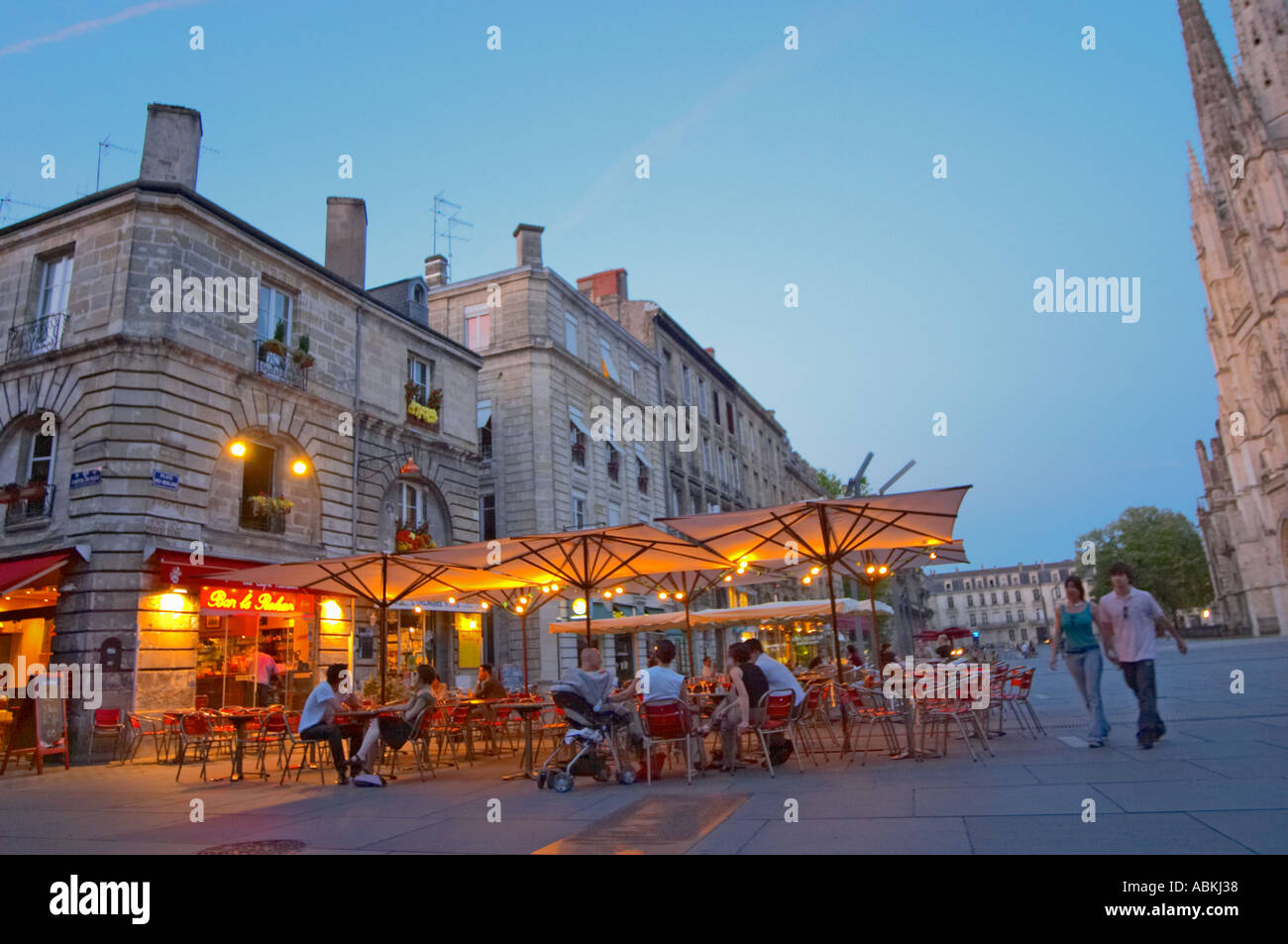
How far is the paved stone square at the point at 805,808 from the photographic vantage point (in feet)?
14.5

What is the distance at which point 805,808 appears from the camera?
228 inches

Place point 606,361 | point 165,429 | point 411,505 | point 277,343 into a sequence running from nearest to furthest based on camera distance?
point 165,429, point 277,343, point 411,505, point 606,361

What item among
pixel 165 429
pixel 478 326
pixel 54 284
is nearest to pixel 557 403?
pixel 478 326

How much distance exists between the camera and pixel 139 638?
41.5 feet

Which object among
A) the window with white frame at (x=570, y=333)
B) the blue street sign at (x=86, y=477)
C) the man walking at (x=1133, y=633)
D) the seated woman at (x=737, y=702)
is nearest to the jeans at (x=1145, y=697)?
the man walking at (x=1133, y=633)

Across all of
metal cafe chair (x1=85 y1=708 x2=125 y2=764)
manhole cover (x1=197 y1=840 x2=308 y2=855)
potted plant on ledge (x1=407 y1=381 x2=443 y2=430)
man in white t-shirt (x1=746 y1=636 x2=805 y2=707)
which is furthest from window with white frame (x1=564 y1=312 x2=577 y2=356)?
manhole cover (x1=197 y1=840 x2=308 y2=855)

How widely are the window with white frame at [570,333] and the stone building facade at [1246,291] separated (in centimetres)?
3496

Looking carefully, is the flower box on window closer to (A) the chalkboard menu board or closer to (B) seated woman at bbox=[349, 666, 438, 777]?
(A) the chalkboard menu board

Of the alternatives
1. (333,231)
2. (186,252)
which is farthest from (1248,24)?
(186,252)

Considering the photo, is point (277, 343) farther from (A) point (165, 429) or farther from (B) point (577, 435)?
(B) point (577, 435)

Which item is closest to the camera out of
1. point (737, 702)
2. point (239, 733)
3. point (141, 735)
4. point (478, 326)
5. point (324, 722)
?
point (737, 702)

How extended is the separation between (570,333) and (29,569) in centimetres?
1676
